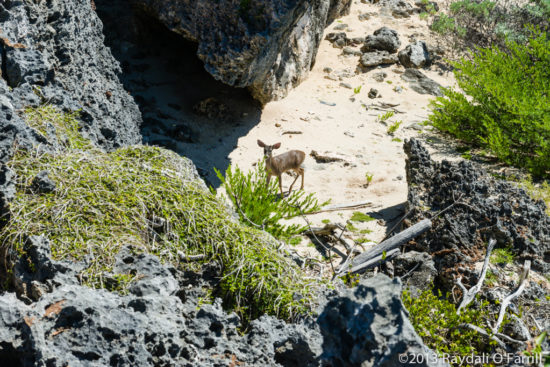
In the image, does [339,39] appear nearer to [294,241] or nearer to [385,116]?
[385,116]

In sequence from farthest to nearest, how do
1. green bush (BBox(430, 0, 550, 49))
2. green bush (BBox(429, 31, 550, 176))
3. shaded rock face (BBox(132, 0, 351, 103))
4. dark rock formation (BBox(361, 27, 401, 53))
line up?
green bush (BBox(430, 0, 550, 49))
dark rock formation (BBox(361, 27, 401, 53))
green bush (BBox(429, 31, 550, 176))
shaded rock face (BBox(132, 0, 351, 103))

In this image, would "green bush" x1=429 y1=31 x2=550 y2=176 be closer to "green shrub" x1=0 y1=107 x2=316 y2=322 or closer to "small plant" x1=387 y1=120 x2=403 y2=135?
"small plant" x1=387 y1=120 x2=403 y2=135

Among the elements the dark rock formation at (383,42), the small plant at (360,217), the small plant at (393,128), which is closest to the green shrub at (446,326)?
the small plant at (360,217)

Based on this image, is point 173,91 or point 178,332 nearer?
point 178,332

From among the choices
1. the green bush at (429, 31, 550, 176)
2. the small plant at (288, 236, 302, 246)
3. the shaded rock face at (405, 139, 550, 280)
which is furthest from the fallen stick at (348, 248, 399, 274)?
the green bush at (429, 31, 550, 176)

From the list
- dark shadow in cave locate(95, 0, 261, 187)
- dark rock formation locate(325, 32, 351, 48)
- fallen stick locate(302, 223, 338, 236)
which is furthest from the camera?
dark rock formation locate(325, 32, 351, 48)

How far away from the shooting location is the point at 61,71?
460cm

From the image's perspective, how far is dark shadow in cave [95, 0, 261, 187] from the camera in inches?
328

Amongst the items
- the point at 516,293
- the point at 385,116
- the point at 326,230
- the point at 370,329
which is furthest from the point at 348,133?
the point at 370,329

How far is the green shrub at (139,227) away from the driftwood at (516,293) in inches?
60.0

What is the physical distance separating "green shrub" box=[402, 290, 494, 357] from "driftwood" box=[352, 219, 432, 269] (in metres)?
1.04

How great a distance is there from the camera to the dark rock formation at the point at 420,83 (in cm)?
1134

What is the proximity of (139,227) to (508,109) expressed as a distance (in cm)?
751

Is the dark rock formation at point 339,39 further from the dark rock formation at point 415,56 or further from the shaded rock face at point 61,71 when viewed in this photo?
the shaded rock face at point 61,71
